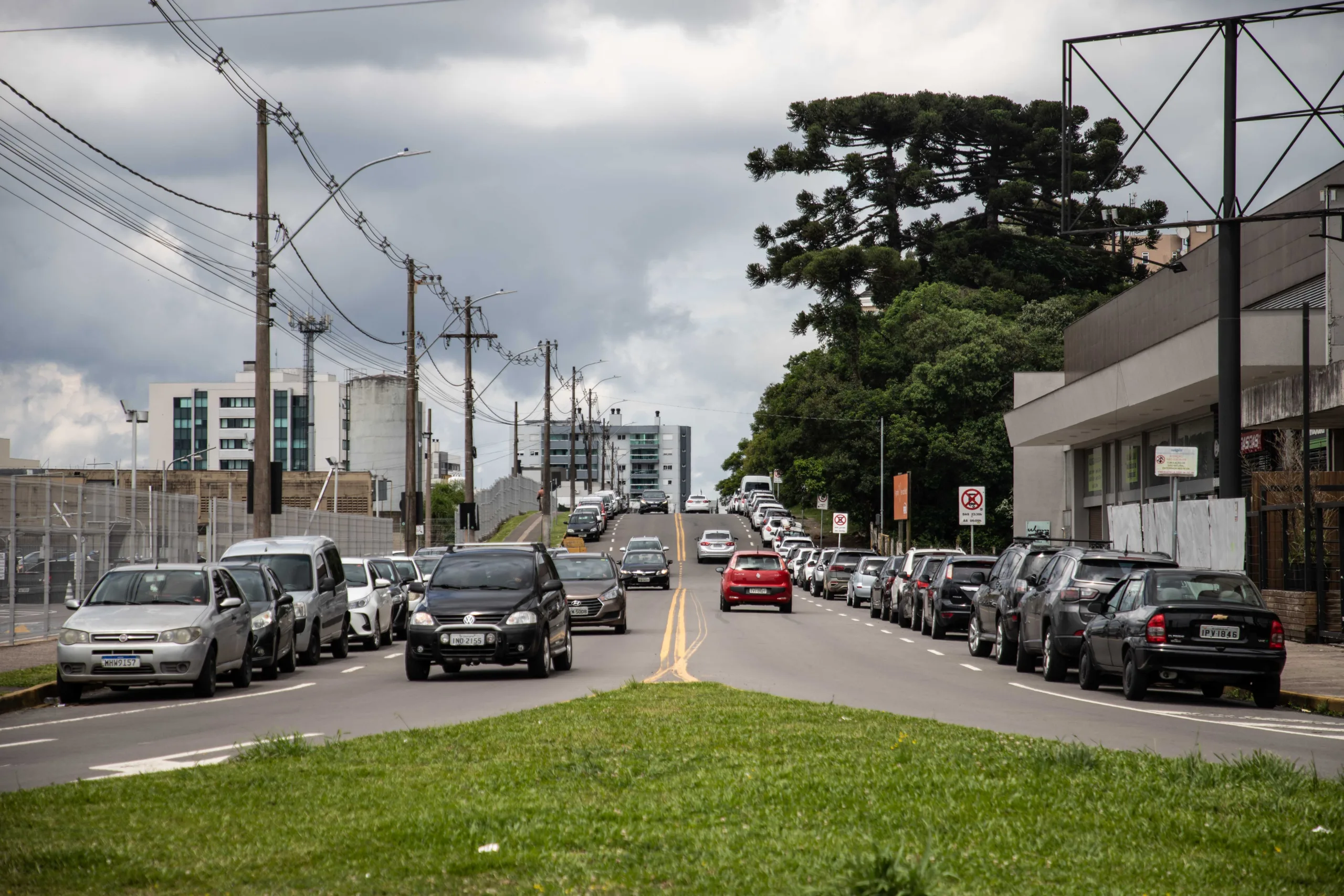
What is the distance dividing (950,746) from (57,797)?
5.70 metres

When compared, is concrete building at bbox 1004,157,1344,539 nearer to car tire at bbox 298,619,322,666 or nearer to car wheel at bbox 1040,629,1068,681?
car wheel at bbox 1040,629,1068,681

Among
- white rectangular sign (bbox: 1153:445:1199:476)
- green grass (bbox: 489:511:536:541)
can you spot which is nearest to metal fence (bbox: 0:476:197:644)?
white rectangular sign (bbox: 1153:445:1199:476)

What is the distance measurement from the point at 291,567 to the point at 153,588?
5960 mm

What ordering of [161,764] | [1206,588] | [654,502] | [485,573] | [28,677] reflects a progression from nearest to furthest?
[161,764] < [1206,588] < [28,677] < [485,573] < [654,502]

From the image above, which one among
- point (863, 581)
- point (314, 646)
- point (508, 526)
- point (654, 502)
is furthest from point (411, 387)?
point (654, 502)

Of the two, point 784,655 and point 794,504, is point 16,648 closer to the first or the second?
point 784,655

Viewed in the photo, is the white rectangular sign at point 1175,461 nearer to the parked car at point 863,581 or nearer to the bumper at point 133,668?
the bumper at point 133,668

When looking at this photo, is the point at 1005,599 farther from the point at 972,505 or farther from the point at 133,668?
the point at 972,505

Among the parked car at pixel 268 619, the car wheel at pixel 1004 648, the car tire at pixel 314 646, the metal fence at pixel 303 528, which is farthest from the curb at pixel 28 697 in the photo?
the car wheel at pixel 1004 648

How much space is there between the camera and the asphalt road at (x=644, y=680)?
1208 cm

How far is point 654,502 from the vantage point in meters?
117

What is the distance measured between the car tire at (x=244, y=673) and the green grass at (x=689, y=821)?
9.03 m

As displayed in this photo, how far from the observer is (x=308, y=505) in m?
97.9

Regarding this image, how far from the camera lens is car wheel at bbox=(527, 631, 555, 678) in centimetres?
1930
